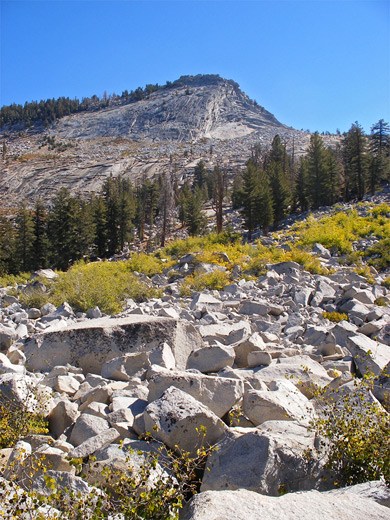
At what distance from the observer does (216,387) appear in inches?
165

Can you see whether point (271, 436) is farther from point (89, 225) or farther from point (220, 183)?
point (89, 225)

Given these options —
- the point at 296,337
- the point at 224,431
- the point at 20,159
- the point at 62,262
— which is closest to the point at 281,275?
the point at 296,337

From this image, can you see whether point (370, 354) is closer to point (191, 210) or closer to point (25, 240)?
point (25, 240)

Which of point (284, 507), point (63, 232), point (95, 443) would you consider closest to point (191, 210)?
A: point (63, 232)

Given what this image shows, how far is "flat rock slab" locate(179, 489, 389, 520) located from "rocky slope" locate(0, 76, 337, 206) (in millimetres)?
77539

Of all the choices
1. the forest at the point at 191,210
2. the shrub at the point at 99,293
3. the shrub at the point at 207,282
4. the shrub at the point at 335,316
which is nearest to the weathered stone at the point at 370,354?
the shrub at the point at 335,316

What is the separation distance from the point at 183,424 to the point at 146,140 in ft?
469

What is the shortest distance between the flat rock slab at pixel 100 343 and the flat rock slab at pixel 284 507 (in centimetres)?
370

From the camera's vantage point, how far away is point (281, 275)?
14289 mm

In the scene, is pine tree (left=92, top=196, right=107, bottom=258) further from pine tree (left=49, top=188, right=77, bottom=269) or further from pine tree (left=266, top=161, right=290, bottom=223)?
pine tree (left=266, top=161, right=290, bottom=223)

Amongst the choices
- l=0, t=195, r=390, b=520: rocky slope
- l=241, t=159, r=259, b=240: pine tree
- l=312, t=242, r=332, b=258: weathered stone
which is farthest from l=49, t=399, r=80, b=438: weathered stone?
l=241, t=159, r=259, b=240: pine tree

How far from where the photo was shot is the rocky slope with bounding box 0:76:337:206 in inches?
3911

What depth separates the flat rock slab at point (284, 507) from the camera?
231 cm

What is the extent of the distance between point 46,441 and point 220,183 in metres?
35.6
